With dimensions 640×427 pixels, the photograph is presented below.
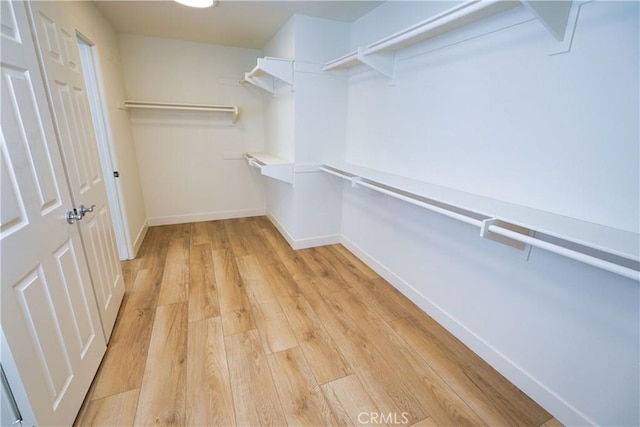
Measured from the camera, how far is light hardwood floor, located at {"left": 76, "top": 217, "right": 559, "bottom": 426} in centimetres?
139

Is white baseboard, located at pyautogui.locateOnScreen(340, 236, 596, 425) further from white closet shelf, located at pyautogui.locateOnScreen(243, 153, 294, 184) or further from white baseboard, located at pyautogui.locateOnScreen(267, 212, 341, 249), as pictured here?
white closet shelf, located at pyautogui.locateOnScreen(243, 153, 294, 184)

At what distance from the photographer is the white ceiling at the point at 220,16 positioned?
92.3 inches

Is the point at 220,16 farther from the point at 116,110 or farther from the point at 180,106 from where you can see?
the point at 116,110

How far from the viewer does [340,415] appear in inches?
54.4

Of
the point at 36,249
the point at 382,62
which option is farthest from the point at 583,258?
the point at 36,249

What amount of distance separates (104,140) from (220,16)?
1.52 meters

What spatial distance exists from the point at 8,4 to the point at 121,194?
1.91 metres

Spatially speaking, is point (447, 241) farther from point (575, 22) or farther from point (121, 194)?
point (121, 194)

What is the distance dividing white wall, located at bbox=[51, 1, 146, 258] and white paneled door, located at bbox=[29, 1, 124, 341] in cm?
48

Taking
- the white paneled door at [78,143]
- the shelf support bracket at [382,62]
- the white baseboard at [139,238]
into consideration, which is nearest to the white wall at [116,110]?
the white baseboard at [139,238]

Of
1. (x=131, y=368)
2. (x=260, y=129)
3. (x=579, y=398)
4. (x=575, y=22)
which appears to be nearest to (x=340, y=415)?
(x=579, y=398)

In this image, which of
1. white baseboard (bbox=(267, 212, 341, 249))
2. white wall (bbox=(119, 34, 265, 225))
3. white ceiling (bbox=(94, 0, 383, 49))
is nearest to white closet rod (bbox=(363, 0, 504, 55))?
white ceiling (bbox=(94, 0, 383, 49))

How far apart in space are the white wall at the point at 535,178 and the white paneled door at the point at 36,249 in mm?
2060

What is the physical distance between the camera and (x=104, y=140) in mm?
2561
